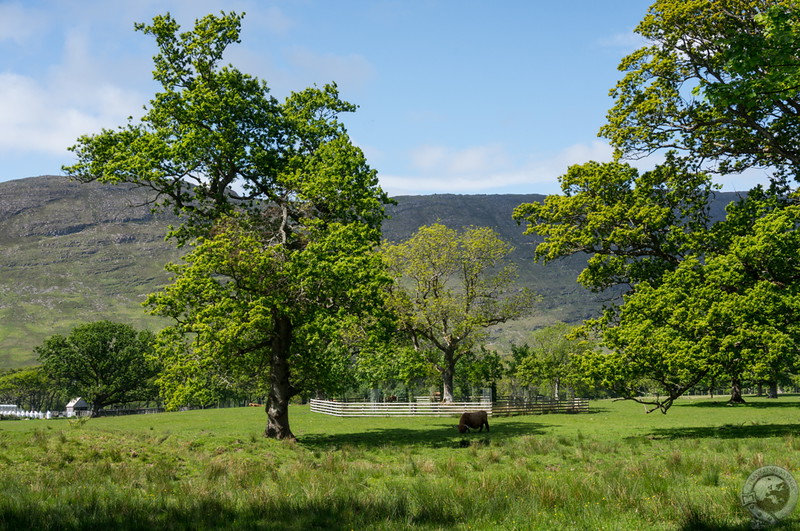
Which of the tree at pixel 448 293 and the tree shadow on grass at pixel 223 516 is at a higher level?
the tree at pixel 448 293

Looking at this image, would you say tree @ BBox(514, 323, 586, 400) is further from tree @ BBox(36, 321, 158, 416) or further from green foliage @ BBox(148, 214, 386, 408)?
tree @ BBox(36, 321, 158, 416)

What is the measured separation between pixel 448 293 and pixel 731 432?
1120 inches

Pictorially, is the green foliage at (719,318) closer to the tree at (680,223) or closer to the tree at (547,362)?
the tree at (680,223)

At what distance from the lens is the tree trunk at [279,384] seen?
26953 mm

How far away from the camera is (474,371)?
55.9m

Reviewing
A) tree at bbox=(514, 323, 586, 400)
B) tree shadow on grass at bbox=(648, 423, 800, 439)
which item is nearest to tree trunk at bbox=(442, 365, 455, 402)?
tree at bbox=(514, 323, 586, 400)

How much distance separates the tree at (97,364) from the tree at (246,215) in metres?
67.3

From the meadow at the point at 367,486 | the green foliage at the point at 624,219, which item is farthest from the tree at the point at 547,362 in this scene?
the meadow at the point at 367,486

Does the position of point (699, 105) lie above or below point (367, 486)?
above

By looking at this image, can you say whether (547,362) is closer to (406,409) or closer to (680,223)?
(406,409)

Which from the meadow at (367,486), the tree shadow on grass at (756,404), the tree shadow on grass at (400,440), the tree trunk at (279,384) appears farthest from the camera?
the tree shadow on grass at (756,404)

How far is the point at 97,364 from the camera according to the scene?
8819 cm

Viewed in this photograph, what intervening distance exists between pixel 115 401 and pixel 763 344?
89.9 meters

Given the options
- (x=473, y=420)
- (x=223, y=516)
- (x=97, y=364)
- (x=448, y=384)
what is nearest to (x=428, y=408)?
(x=448, y=384)
